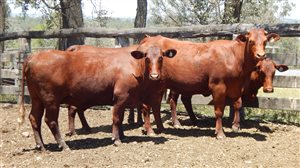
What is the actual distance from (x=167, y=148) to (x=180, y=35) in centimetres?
371

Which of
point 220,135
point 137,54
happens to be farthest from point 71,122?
point 220,135

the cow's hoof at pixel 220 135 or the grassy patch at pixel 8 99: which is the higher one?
the cow's hoof at pixel 220 135

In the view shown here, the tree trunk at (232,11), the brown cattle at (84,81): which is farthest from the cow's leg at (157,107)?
the tree trunk at (232,11)

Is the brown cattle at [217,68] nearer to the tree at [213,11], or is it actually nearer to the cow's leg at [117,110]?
the cow's leg at [117,110]

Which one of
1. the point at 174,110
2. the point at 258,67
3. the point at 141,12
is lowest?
the point at 174,110

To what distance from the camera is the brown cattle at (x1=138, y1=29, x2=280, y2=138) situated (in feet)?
25.2

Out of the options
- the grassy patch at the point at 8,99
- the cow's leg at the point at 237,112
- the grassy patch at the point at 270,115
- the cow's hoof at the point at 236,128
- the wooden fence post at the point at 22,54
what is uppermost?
the wooden fence post at the point at 22,54

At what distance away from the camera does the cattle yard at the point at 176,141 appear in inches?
244

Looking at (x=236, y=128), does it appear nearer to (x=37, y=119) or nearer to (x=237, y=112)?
(x=237, y=112)

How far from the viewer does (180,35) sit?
983 centimetres

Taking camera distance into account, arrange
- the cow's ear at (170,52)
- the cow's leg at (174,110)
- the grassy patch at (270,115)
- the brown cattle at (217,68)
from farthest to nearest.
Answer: the grassy patch at (270,115) < the cow's leg at (174,110) < the brown cattle at (217,68) < the cow's ear at (170,52)

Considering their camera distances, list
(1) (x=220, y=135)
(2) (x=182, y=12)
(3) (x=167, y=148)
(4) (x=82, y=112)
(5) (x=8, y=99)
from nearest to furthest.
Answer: (3) (x=167, y=148)
(1) (x=220, y=135)
(4) (x=82, y=112)
(5) (x=8, y=99)
(2) (x=182, y=12)

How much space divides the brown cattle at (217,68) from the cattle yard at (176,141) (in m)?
0.66

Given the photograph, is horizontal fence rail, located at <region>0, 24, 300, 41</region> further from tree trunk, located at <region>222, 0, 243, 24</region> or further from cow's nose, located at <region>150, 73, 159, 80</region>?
tree trunk, located at <region>222, 0, 243, 24</region>
